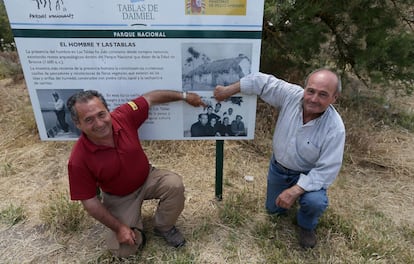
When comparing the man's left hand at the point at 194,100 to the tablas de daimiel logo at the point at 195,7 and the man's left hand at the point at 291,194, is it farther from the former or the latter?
the man's left hand at the point at 291,194

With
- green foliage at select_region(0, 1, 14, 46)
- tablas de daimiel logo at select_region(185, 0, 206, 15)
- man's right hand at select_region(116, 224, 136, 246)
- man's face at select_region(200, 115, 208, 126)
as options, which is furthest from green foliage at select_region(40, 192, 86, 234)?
green foliage at select_region(0, 1, 14, 46)

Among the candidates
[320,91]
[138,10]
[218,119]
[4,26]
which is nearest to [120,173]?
[218,119]

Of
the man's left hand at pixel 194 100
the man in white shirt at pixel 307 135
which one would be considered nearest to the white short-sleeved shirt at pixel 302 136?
the man in white shirt at pixel 307 135

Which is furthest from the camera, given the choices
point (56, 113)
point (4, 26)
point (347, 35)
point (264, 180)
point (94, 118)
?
point (4, 26)

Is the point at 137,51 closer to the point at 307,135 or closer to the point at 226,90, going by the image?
the point at 226,90

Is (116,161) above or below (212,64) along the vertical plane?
below

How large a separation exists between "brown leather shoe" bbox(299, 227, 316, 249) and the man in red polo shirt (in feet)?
2.74

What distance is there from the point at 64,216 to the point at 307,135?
5.99ft

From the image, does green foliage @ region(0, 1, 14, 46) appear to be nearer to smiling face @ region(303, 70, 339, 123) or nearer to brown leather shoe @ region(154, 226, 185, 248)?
brown leather shoe @ region(154, 226, 185, 248)

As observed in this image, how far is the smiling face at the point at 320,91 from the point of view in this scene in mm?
1927

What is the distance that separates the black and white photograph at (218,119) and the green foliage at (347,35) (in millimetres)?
1210

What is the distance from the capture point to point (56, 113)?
2.27 meters

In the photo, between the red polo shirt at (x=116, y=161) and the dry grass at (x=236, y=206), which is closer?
the red polo shirt at (x=116, y=161)

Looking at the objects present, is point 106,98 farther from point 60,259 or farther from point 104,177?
point 60,259
